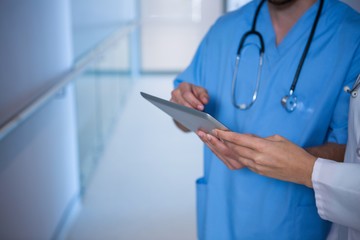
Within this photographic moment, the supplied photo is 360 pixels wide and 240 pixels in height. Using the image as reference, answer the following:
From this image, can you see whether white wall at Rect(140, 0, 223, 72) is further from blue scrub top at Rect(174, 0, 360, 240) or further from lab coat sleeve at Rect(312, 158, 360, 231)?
lab coat sleeve at Rect(312, 158, 360, 231)

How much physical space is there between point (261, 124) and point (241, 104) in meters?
0.09

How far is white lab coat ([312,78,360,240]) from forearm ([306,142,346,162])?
5.0 inches

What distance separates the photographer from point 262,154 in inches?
35.0

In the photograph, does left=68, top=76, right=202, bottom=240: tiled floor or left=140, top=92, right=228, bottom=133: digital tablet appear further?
left=68, top=76, right=202, bottom=240: tiled floor

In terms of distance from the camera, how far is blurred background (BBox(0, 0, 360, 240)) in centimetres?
151

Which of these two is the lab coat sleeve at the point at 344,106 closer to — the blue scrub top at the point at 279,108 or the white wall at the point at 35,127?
the blue scrub top at the point at 279,108

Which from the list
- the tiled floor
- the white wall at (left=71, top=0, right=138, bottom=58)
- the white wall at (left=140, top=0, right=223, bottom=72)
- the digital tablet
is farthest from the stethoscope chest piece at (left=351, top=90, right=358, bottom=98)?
the white wall at (left=140, top=0, right=223, bottom=72)

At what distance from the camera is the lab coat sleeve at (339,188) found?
855 mm

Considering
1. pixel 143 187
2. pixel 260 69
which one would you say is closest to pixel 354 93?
pixel 260 69

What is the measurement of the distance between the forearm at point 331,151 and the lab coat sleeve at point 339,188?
0.18m

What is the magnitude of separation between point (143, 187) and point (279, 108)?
1742 mm

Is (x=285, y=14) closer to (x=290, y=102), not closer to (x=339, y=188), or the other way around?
(x=290, y=102)

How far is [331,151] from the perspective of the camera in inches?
42.6

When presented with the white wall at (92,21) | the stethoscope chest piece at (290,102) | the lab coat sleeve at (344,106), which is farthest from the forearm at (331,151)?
the white wall at (92,21)
